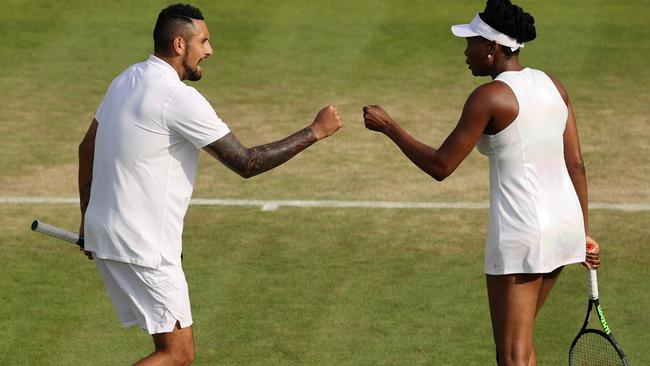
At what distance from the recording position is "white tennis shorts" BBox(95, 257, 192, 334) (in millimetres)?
8133

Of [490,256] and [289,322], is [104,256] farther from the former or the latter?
[289,322]

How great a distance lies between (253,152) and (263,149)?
7 centimetres

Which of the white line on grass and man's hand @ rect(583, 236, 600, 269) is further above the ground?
man's hand @ rect(583, 236, 600, 269)

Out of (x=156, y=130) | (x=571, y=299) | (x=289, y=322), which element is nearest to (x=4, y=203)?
(x=289, y=322)

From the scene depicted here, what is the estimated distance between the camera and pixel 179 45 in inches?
326

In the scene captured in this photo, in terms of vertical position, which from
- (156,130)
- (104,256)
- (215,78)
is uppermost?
(156,130)

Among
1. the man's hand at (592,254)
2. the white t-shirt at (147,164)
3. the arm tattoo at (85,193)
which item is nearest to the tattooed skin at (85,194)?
the arm tattoo at (85,193)

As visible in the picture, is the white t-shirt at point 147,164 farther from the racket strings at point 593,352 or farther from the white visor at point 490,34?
the racket strings at point 593,352

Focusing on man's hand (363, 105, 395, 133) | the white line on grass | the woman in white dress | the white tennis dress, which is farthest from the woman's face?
the white line on grass

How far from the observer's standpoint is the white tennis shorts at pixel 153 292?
813 cm

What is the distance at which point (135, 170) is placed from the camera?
317 inches

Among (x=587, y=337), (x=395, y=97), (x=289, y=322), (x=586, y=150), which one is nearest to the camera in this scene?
(x=587, y=337)

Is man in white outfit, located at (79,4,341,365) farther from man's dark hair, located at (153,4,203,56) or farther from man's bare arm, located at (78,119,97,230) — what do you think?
man's bare arm, located at (78,119,97,230)

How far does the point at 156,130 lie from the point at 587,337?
118 inches
